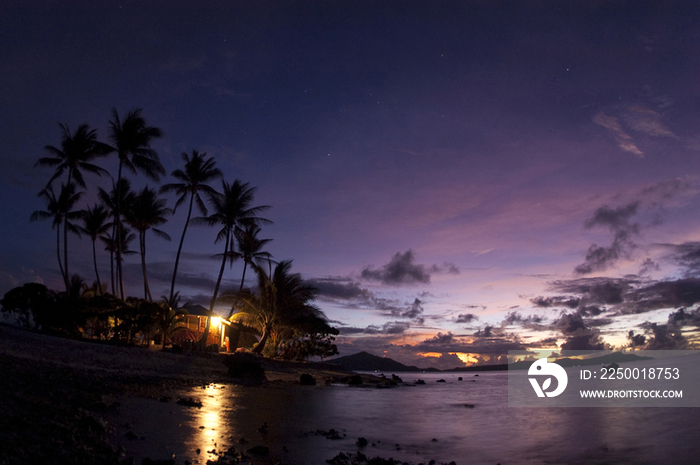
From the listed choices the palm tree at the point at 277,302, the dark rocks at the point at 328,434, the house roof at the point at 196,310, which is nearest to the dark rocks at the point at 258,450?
the dark rocks at the point at 328,434

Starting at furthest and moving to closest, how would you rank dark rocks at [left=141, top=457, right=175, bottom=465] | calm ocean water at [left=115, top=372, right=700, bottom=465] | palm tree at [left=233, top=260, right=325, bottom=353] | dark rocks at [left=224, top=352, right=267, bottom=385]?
palm tree at [left=233, top=260, right=325, bottom=353] < dark rocks at [left=224, top=352, right=267, bottom=385] < calm ocean water at [left=115, top=372, right=700, bottom=465] < dark rocks at [left=141, top=457, right=175, bottom=465]

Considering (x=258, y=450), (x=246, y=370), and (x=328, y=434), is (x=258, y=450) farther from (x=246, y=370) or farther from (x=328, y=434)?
(x=246, y=370)

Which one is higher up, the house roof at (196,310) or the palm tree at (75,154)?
the palm tree at (75,154)

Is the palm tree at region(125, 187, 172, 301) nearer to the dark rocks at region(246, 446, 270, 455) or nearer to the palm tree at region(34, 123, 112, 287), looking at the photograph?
the palm tree at region(34, 123, 112, 287)

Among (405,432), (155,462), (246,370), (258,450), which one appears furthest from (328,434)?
(246,370)

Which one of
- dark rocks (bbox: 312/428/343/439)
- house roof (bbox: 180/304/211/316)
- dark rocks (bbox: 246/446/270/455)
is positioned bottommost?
dark rocks (bbox: 312/428/343/439)

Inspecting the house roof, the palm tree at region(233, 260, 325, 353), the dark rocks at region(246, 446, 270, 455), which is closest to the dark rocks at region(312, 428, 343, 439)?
the dark rocks at region(246, 446, 270, 455)

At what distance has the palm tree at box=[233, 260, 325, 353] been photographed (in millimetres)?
25750

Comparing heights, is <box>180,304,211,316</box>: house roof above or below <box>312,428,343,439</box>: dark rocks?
above

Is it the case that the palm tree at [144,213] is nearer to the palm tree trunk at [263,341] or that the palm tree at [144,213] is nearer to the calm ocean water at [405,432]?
the palm tree trunk at [263,341]

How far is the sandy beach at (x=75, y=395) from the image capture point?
4176 mm

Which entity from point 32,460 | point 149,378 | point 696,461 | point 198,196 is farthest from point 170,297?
point 696,461

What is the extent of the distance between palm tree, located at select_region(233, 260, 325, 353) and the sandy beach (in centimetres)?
904

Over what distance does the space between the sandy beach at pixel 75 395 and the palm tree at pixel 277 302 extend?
29.7 feet
